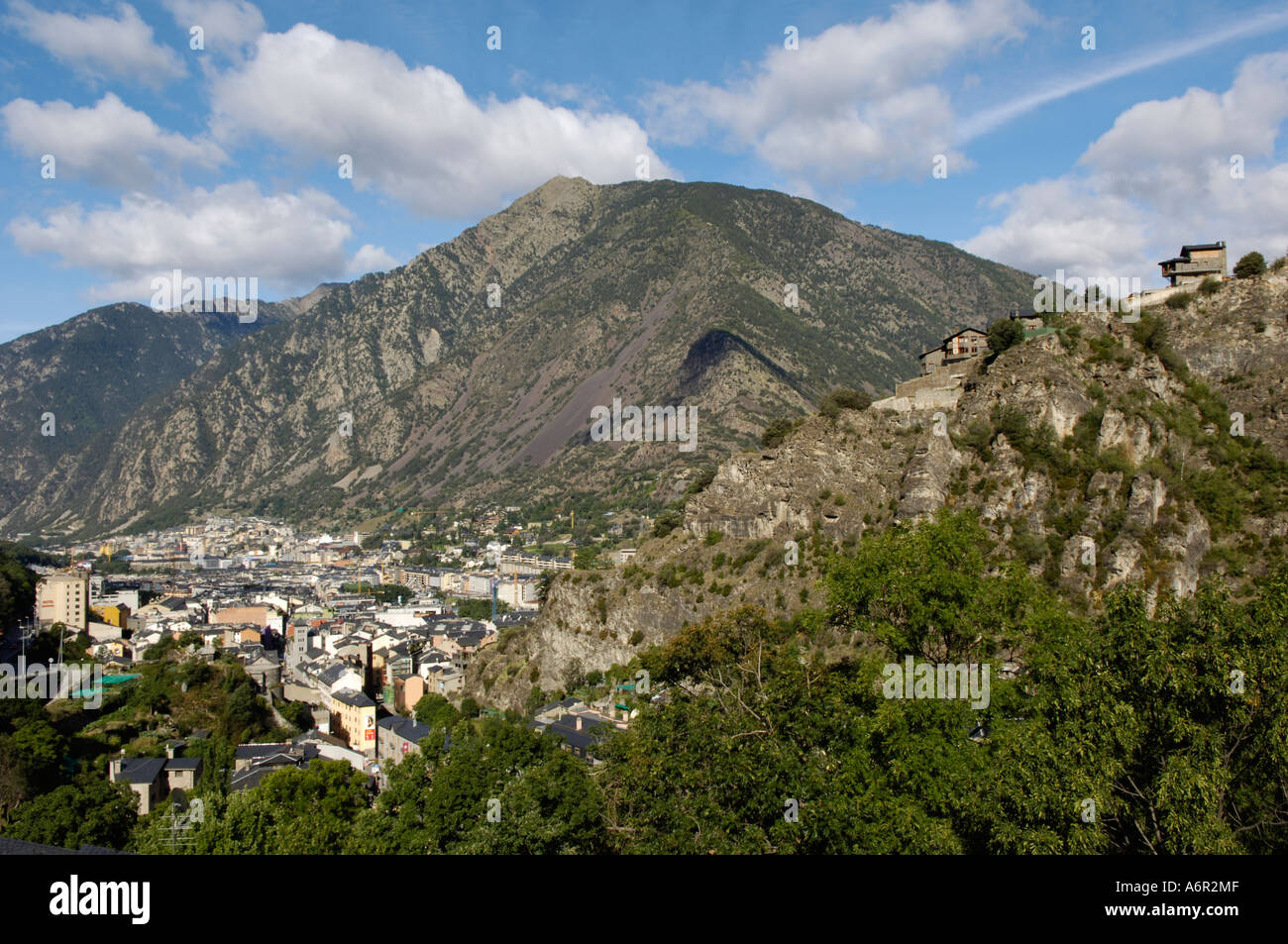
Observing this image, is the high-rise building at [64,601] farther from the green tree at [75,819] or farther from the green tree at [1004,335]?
the green tree at [1004,335]

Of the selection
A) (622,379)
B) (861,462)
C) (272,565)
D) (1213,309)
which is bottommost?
(272,565)

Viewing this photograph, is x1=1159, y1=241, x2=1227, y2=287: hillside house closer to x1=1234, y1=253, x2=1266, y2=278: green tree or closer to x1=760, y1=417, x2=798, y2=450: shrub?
x1=1234, y1=253, x2=1266, y2=278: green tree

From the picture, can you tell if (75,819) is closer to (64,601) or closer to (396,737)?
(396,737)

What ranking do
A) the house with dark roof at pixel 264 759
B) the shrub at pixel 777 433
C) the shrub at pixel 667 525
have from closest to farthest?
the house with dark roof at pixel 264 759
the shrub at pixel 777 433
the shrub at pixel 667 525

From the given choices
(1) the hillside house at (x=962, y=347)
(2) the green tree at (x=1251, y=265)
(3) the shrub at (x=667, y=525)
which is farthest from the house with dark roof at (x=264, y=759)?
(2) the green tree at (x=1251, y=265)

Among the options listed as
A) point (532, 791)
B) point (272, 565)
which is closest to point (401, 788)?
point (532, 791)
